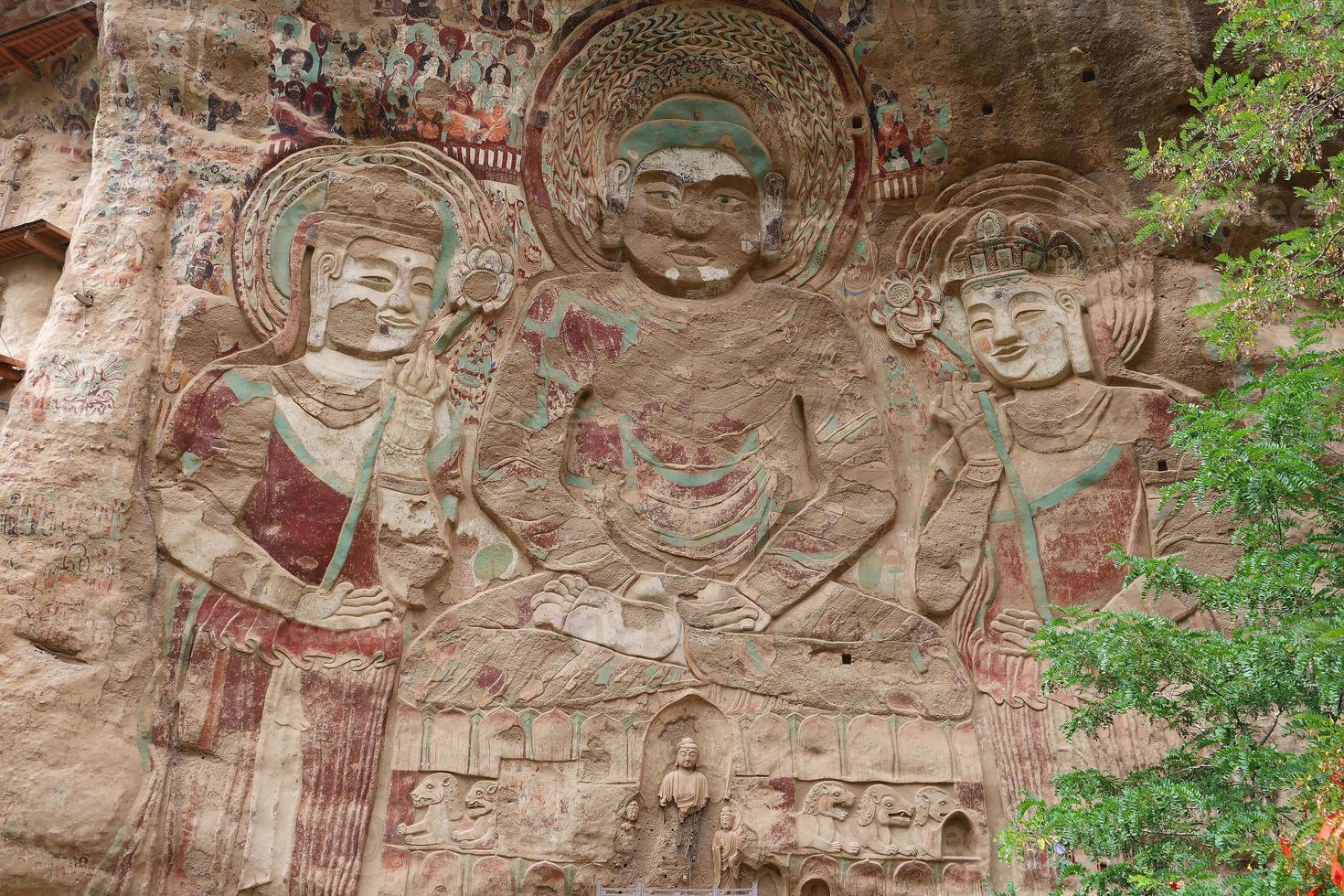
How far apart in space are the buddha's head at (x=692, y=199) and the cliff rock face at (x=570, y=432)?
28mm

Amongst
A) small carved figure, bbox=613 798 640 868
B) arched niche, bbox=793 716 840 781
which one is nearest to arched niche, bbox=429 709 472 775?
small carved figure, bbox=613 798 640 868

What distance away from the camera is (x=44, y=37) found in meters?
8.77

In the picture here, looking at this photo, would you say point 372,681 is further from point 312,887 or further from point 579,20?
point 579,20

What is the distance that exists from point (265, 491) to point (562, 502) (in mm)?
1622

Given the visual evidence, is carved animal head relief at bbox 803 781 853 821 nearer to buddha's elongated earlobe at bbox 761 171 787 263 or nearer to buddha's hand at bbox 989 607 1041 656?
buddha's hand at bbox 989 607 1041 656

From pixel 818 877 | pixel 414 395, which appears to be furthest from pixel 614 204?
pixel 818 877

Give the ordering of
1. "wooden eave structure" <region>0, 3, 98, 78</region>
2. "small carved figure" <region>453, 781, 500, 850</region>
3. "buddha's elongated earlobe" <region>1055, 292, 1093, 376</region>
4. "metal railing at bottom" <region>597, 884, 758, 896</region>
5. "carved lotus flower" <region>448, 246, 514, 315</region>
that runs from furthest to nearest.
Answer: "wooden eave structure" <region>0, 3, 98, 78</region> < "buddha's elongated earlobe" <region>1055, 292, 1093, 376</region> < "carved lotus flower" <region>448, 246, 514, 315</region> < "small carved figure" <region>453, 781, 500, 850</region> < "metal railing at bottom" <region>597, 884, 758, 896</region>

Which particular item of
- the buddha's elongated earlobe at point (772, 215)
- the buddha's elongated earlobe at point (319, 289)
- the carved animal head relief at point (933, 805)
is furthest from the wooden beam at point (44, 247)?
the carved animal head relief at point (933, 805)

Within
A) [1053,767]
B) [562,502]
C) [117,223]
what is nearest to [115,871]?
[562,502]

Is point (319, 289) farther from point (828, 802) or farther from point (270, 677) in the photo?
point (828, 802)

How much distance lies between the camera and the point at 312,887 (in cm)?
666

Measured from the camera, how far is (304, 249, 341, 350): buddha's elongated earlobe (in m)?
7.65

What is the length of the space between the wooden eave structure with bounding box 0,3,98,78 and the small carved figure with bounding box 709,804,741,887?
6.29 m

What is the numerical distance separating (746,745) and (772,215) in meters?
3.32
